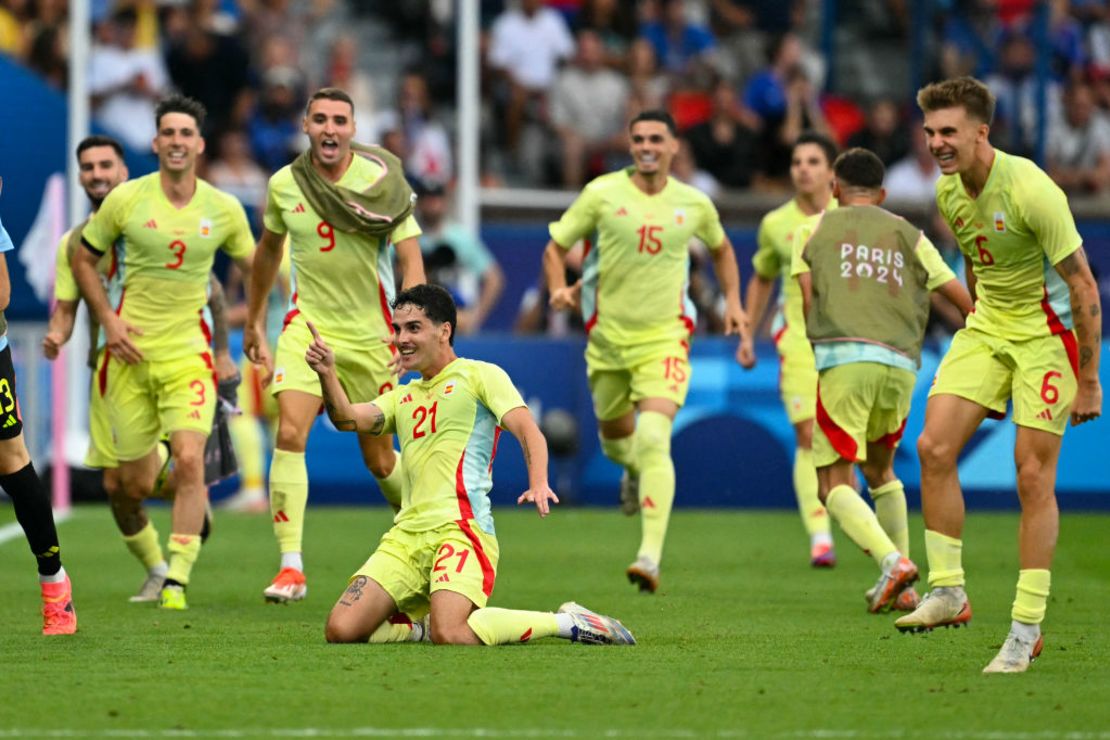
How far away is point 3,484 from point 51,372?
9.09m

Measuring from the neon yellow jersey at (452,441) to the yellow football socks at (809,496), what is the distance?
455 centimetres

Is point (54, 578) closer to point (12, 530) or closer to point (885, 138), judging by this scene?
point (12, 530)

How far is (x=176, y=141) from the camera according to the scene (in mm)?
11062

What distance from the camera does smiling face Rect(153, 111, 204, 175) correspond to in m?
11.0

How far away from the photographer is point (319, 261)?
11141 mm

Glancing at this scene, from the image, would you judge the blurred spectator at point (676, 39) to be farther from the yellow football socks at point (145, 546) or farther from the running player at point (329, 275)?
the yellow football socks at point (145, 546)

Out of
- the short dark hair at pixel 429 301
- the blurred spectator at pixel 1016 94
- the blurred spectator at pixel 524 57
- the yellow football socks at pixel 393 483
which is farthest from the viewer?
the blurred spectator at pixel 524 57

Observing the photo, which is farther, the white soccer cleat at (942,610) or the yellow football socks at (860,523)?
the yellow football socks at (860,523)

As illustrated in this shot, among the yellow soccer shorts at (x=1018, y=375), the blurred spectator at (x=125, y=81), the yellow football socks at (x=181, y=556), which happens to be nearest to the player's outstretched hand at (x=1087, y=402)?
the yellow soccer shorts at (x=1018, y=375)

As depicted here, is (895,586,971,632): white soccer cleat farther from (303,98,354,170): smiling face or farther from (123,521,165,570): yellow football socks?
(123,521,165,570): yellow football socks

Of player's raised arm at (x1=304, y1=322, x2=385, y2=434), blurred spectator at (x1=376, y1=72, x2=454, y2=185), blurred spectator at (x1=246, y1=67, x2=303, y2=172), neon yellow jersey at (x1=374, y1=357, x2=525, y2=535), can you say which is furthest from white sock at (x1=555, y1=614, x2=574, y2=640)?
blurred spectator at (x1=246, y1=67, x2=303, y2=172)

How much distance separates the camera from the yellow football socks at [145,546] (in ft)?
37.7

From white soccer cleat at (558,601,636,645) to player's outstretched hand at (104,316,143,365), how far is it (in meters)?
3.28

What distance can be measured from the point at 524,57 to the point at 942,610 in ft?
47.8
